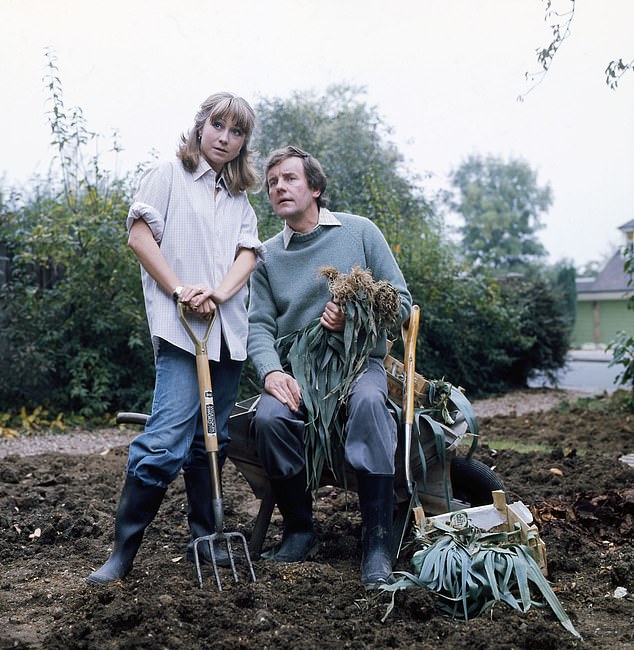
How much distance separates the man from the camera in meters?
2.88

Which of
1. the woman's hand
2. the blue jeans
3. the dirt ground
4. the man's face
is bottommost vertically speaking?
the dirt ground

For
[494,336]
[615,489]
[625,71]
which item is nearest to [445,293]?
[494,336]

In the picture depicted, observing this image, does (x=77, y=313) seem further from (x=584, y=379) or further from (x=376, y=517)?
(x=584, y=379)

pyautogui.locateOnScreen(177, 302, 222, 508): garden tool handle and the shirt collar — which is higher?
the shirt collar

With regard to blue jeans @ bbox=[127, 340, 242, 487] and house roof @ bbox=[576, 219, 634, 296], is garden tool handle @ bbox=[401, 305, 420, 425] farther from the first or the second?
house roof @ bbox=[576, 219, 634, 296]

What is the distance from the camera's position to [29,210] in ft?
27.9

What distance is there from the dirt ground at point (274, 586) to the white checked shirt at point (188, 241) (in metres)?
0.84

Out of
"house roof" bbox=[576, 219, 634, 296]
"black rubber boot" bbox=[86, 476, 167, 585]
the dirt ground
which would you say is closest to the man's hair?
"black rubber boot" bbox=[86, 476, 167, 585]

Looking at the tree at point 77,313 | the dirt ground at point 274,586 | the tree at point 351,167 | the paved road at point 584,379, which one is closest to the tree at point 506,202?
the paved road at point 584,379

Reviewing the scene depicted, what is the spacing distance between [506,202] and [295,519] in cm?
5581

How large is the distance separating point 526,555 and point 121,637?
1.28m

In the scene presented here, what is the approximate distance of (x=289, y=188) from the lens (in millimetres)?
3295

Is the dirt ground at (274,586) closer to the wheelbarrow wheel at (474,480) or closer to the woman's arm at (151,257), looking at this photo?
the wheelbarrow wheel at (474,480)

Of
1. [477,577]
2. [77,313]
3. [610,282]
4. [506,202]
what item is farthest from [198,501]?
[506,202]
